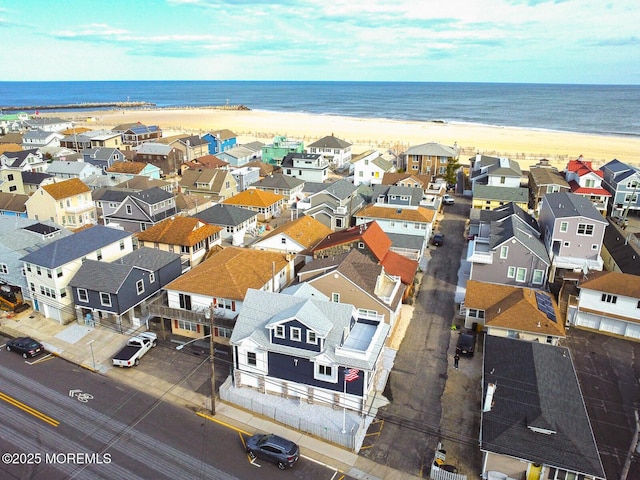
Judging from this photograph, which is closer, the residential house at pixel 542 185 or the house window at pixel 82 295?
the house window at pixel 82 295

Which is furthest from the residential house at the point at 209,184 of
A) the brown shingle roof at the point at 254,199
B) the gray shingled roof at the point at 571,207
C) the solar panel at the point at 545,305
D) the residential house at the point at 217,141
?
the solar panel at the point at 545,305

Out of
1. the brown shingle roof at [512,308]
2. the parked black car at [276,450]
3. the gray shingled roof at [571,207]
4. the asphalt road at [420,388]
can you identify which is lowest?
the asphalt road at [420,388]

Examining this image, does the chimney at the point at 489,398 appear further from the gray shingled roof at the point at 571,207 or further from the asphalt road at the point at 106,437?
the gray shingled roof at the point at 571,207

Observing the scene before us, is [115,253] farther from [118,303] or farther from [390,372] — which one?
[390,372]

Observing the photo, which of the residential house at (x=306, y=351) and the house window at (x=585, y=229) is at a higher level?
the house window at (x=585, y=229)

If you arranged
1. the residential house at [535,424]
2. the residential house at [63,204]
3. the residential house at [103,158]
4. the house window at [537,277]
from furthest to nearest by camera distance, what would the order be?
the residential house at [103,158]
the residential house at [63,204]
the house window at [537,277]
the residential house at [535,424]

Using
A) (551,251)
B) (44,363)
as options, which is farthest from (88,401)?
(551,251)

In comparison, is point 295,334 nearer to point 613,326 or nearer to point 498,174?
point 613,326

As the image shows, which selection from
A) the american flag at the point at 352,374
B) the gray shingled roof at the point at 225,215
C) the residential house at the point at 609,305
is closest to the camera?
the american flag at the point at 352,374
